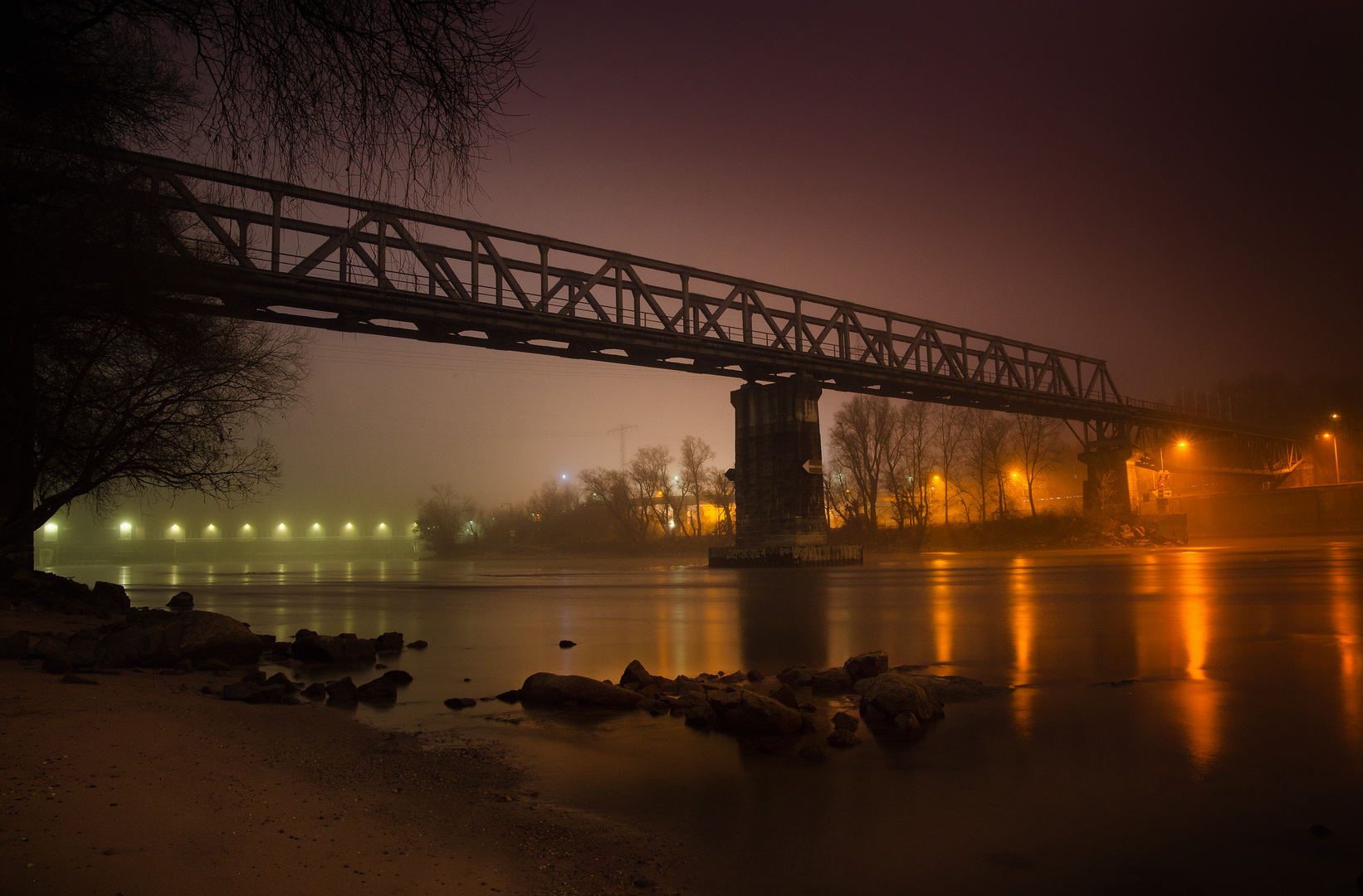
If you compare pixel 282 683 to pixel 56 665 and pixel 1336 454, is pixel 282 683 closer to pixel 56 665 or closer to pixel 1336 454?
pixel 56 665

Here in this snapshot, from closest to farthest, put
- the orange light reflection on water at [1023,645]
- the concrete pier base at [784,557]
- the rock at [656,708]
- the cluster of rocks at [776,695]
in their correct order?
the cluster of rocks at [776,695] < the orange light reflection on water at [1023,645] < the rock at [656,708] < the concrete pier base at [784,557]

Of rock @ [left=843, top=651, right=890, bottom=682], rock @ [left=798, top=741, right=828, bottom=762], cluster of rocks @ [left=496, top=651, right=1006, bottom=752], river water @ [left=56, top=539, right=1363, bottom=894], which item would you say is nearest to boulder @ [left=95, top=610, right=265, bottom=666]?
river water @ [left=56, top=539, right=1363, bottom=894]

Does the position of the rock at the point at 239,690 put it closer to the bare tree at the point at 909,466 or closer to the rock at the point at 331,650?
the rock at the point at 331,650

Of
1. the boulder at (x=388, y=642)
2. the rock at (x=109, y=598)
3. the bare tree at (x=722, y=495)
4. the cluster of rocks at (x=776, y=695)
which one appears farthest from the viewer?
the bare tree at (x=722, y=495)

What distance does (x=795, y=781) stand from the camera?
473cm

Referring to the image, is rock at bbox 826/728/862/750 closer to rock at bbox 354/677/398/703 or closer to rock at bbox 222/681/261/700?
rock at bbox 354/677/398/703

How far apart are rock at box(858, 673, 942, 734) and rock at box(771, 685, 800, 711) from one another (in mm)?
549

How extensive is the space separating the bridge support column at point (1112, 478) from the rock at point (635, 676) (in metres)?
61.9

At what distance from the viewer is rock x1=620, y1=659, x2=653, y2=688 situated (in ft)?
26.1

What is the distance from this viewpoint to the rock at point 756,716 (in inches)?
232

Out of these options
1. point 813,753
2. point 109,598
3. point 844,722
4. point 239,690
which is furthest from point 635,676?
point 109,598

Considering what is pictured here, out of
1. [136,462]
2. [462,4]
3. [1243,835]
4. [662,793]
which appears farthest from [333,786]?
[136,462]

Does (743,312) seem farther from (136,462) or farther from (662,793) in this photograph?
(662,793)

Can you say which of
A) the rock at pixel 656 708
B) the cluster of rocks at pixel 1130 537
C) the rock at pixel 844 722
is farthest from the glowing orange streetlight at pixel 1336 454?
the rock at pixel 656 708
